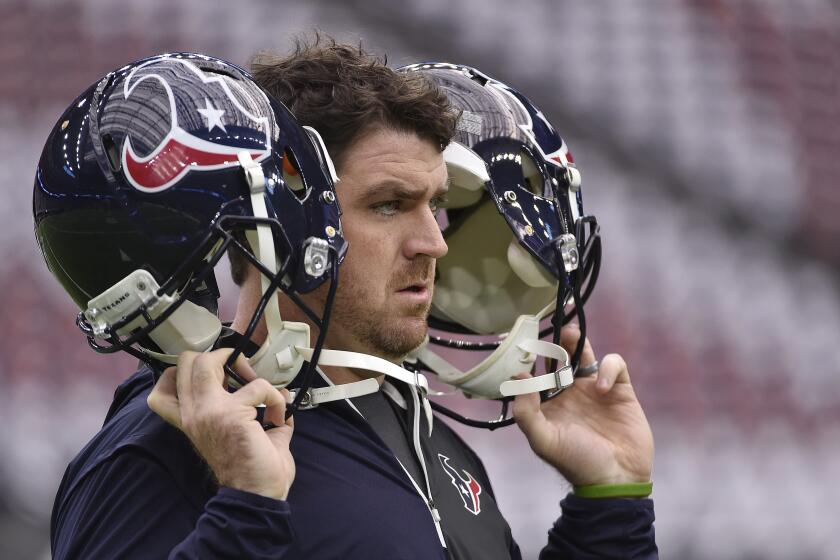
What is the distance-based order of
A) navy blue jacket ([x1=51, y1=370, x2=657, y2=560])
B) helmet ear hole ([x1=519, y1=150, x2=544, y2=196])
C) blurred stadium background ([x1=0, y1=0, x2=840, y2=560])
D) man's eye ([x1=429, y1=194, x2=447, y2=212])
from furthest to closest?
1. blurred stadium background ([x1=0, y1=0, x2=840, y2=560])
2. helmet ear hole ([x1=519, y1=150, x2=544, y2=196])
3. man's eye ([x1=429, y1=194, x2=447, y2=212])
4. navy blue jacket ([x1=51, y1=370, x2=657, y2=560])

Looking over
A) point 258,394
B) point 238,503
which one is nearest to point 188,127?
point 258,394

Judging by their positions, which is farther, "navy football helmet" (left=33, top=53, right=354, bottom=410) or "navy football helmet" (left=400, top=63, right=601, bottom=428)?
"navy football helmet" (left=400, top=63, right=601, bottom=428)

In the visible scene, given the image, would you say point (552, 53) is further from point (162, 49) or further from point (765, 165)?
point (162, 49)

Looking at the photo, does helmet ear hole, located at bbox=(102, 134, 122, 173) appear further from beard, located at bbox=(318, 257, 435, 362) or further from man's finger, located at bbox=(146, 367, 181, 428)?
beard, located at bbox=(318, 257, 435, 362)

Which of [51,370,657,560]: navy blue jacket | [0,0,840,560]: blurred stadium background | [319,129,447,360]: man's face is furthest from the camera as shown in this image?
[0,0,840,560]: blurred stadium background

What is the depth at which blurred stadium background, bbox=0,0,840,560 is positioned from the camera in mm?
3906

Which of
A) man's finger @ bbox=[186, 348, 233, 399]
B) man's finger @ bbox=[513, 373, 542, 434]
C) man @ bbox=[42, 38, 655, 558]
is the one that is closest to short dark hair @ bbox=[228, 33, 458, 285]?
man @ bbox=[42, 38, 655, 558]

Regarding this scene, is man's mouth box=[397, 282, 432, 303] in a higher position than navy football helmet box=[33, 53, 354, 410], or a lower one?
higher

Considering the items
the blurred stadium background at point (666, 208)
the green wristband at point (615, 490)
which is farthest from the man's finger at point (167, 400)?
the blurred stadium background at point (666, 208)

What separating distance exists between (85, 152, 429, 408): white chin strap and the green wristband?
71 centimetres

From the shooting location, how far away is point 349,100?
1.83m

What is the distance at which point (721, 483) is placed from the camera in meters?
4.11

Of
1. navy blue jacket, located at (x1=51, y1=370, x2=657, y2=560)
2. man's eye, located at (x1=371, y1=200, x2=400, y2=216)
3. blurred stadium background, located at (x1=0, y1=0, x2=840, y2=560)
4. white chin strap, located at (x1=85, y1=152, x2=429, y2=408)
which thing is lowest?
navy blue jacket, located at (x1=51, y1=370, x2=657, y2=560)

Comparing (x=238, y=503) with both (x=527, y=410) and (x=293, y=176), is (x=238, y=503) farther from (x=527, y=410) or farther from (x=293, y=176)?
(x=527, y=410)
